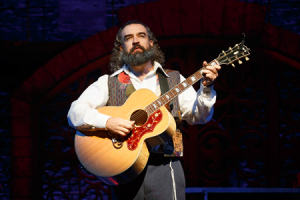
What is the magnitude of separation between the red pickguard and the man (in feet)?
0.18

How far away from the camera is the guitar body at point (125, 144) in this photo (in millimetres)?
2172

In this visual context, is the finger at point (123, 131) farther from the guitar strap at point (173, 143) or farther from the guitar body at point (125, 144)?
the guitar strap at point (173, 143)

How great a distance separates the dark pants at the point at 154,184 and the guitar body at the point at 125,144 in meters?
0.08

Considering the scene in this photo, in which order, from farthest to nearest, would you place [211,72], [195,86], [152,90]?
[195,86]
[152,90]
[211,72]

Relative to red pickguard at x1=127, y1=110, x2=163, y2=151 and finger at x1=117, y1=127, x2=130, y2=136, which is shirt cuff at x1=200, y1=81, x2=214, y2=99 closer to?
red pickguard at x1=127, y1=110, x2=163, y2=151

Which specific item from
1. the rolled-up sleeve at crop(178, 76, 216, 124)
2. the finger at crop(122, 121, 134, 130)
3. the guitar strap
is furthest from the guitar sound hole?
the rolled-up sleeve at crop(178, 76, 216, 124)

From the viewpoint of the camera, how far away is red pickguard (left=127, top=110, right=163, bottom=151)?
2.23 meters

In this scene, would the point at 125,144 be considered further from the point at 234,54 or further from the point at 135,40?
the point at 234,54

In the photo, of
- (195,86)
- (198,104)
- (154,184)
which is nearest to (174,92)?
(198,104)

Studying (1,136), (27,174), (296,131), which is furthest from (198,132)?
(1,136)

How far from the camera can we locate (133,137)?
2262 mm

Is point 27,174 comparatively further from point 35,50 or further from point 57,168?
point 35,50

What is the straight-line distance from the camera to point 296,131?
383cm

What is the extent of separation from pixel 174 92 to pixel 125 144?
19.8 inches
